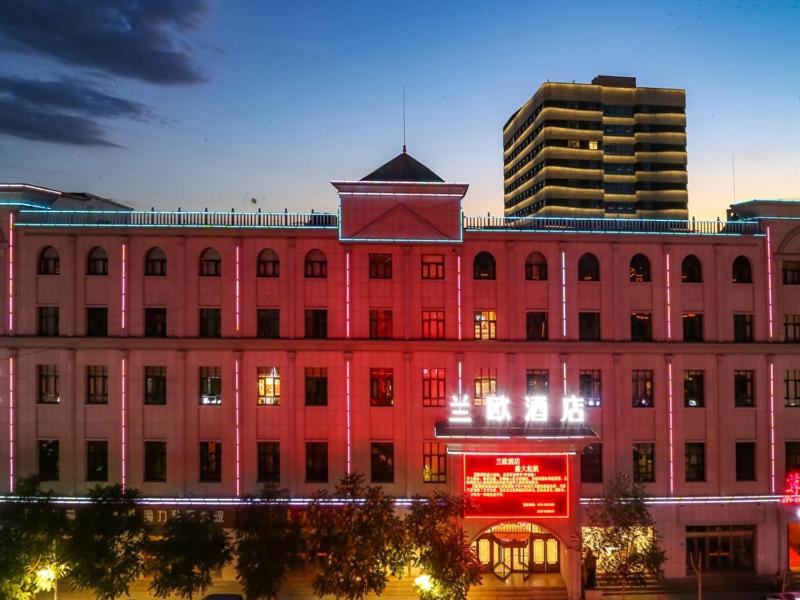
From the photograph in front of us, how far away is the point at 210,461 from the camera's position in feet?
85.1

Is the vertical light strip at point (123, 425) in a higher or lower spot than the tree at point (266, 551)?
higher

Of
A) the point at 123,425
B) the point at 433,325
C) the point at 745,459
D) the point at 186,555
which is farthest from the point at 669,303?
the point at 123,425

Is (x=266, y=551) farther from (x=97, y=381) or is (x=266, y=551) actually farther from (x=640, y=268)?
(x=640, y=268)

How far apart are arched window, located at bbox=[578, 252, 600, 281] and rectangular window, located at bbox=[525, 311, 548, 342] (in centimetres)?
230

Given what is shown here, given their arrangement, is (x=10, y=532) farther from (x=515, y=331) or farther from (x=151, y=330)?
(x=515, y=331)

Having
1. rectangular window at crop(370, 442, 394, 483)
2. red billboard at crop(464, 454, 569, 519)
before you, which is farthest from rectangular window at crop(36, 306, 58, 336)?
red billboard at crop(464, 454, 569, 519)

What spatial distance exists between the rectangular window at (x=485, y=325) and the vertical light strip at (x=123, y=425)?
14.2 meters

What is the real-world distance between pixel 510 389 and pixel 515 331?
7.68 ft

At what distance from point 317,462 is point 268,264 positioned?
8.22m

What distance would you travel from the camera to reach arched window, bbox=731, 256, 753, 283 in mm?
27125

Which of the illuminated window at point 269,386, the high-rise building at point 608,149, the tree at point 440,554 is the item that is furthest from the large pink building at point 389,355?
the high-rise building at point 608,149

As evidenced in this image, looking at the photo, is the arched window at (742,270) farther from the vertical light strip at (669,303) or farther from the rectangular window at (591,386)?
the rectangular window at (591,386)

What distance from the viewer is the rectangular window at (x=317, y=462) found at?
85.0 ft

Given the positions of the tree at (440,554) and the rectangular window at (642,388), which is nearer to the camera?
the tree at (440,554)
